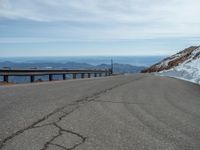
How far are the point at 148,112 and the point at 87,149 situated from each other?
141 inches

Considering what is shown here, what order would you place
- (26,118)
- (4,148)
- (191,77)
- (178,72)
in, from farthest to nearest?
(178,72) < (191,77) < (26,118) < (4,148)

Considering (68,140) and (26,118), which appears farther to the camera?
(26,118)

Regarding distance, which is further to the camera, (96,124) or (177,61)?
(177,61)

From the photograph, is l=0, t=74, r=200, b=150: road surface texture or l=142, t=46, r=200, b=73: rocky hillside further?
l=142, t=46, r=200, b=73: rocky hillside

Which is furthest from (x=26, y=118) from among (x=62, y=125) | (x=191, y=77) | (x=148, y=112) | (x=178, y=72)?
(x=178, y=72)

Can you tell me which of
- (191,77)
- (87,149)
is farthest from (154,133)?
(191,77)

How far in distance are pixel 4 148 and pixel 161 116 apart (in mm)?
4164

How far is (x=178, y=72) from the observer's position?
28.4 meters

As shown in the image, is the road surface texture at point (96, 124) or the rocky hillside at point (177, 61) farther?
the rocky hillside at point (177, 61)

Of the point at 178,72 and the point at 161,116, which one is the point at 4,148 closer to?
the point at 161,116

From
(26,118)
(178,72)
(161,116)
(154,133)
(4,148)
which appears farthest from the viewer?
(178,72)

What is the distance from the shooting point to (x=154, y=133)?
6328 mm

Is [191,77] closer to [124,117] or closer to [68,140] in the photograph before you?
[124,117]

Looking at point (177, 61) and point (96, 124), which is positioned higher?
point (96, 124)
